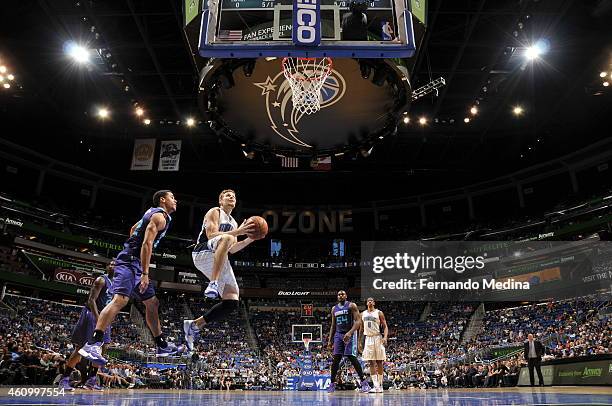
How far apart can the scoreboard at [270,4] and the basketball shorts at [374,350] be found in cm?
631

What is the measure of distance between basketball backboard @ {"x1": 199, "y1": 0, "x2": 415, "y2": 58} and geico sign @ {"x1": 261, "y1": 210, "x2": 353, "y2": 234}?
30.1 meters

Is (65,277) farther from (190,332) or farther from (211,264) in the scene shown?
(211,264)

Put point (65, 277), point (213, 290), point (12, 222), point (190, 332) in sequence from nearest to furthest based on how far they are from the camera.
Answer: point (213, 290)
point (190, 332)
point (12, 222)
point (65, 277)

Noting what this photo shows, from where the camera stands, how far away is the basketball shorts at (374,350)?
32.1 feet

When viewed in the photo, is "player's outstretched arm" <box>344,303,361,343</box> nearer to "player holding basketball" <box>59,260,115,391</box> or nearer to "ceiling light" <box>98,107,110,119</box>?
"player holding basketball" <box>59,260,115,391</box>

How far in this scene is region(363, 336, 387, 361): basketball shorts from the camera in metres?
9.80

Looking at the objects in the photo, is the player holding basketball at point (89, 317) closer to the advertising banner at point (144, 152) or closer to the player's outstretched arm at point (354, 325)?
the player's outstretched arm at point (354, 325)

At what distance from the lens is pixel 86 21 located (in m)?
16.8

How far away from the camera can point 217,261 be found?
4781 mm

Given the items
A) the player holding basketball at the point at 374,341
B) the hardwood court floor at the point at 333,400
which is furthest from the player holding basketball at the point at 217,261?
the player holding basketball at the point at 374,341

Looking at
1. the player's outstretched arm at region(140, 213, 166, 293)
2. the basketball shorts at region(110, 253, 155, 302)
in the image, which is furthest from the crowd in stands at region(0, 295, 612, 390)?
the player's outstretched arm at region(140, 213, 166, 293)

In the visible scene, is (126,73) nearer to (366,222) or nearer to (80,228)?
(80,228)

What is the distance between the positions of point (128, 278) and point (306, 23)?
3.84 meters

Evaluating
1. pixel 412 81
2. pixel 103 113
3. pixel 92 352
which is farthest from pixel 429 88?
pixel 92 352
